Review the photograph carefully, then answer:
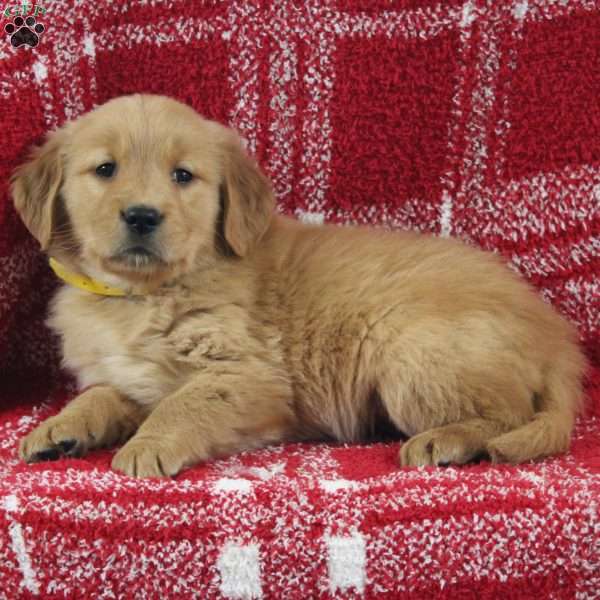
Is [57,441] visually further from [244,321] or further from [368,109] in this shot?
[368,109]

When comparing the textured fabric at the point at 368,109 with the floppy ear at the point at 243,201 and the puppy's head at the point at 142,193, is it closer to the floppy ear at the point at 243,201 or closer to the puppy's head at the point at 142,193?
the puppy's head at the point at 142,193

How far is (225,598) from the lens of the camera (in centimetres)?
196

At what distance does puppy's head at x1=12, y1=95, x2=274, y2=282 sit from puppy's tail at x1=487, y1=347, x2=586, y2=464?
3.23 feet

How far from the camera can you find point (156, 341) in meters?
2.66

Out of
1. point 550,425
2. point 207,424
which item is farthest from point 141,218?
point 550,425

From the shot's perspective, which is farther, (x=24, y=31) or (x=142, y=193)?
(x=24, y=31)

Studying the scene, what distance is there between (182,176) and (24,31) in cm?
88

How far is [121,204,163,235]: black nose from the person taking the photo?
2.48 m

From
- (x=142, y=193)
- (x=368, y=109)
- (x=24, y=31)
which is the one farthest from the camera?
(x=368, y=109)

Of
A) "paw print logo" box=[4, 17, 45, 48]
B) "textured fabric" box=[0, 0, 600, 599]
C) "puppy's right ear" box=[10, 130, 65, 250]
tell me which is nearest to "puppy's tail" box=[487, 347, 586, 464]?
"textured fabric" box=[0, 0, 600, 599]

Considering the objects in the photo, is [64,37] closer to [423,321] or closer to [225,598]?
[423,321]

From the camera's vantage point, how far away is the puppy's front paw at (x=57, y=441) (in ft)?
7.96

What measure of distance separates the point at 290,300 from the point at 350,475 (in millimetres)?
703

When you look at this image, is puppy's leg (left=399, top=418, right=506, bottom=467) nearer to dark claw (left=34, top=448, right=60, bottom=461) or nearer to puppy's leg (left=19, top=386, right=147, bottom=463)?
puppy's leg (left=19, top=386, right=147, bottom=463)
